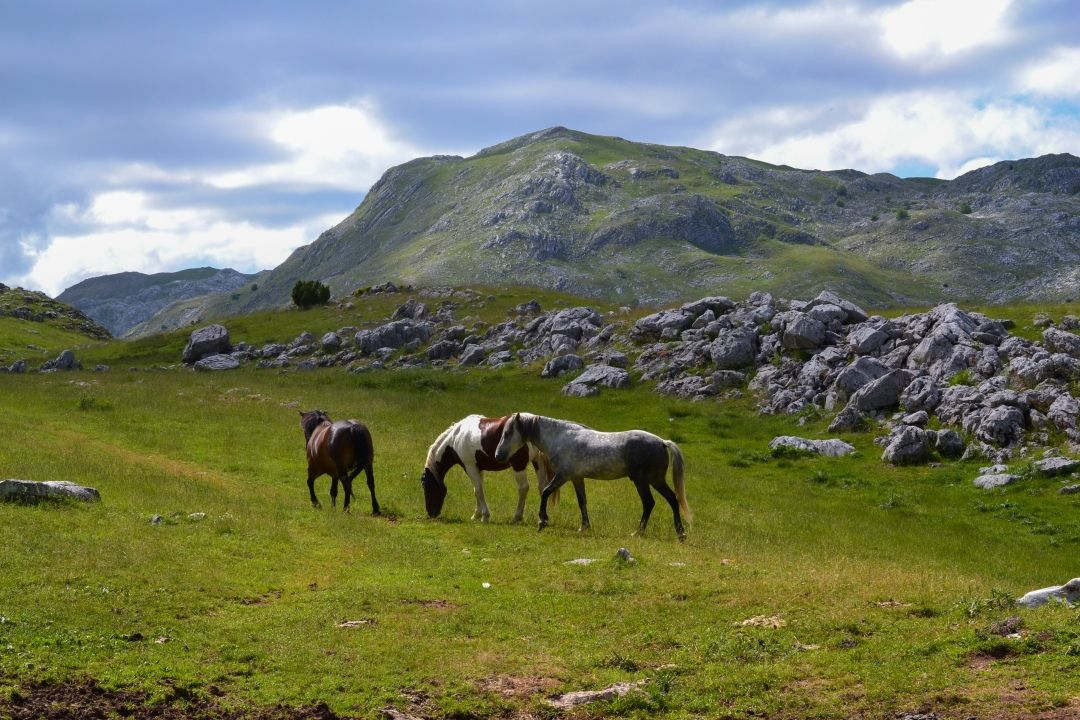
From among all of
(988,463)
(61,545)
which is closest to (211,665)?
(61,545)

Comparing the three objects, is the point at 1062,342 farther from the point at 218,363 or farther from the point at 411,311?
the point at 218,363

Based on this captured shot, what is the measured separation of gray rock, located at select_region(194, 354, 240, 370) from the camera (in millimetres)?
79125

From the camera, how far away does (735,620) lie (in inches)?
Answer: 591

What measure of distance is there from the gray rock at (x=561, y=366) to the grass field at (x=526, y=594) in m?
25.7

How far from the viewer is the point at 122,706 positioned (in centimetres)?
1112

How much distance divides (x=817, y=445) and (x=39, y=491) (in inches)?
1313

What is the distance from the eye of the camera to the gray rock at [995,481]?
3522cm

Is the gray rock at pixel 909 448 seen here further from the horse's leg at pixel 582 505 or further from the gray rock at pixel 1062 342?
the horse's leg at pixel 582 505

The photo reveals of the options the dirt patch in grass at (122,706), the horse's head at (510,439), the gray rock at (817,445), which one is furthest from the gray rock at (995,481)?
the dirt patch in grass at (122,706)

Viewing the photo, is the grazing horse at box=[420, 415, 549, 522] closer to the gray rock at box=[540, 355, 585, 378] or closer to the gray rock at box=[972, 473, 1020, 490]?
the gray rock at box=[972, 473, 1020, 490]

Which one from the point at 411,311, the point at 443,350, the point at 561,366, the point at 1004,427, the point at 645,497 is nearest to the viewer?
the point at 645,497

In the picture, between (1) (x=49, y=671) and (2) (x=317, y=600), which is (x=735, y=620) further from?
(1) (x=49, y=671)

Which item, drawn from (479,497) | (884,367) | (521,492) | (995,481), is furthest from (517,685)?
(884,367)

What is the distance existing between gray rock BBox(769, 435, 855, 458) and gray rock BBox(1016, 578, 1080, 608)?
91.3ft
